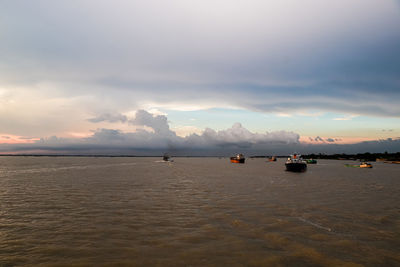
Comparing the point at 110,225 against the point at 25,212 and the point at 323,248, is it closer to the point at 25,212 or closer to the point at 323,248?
the point at 25,212

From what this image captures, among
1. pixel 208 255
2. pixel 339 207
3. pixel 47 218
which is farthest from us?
pixel 339 207

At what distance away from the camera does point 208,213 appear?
1716 cm

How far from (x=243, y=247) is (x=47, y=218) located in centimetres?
1247

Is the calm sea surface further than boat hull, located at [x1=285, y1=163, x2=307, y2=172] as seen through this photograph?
No

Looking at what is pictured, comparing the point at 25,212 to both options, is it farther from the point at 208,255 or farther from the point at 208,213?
the point at 208,255

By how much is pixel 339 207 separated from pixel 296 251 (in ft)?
41.8

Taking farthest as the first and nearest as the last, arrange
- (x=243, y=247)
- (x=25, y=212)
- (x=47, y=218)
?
(x=25, y=212) → (x=47, y=218) → (x=243, y=247)

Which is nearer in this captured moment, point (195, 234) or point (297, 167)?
point (195, 234)

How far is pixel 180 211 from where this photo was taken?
17.7m

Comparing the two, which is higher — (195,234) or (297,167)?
(195,234)

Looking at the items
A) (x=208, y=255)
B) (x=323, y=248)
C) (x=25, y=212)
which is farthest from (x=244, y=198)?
(x=25, y=212)

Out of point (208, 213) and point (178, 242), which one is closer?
point (178, 242)

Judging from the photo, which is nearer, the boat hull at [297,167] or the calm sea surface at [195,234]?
the calm sea surface at [195,234]

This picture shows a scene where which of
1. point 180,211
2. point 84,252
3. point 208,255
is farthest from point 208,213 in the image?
point 84,252
